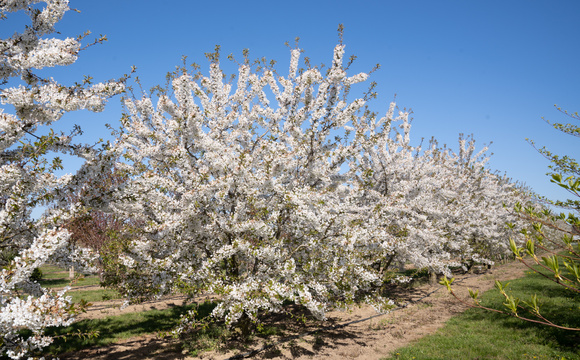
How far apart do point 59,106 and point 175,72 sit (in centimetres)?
397

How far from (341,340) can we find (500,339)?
464cm

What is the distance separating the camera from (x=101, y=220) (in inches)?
719

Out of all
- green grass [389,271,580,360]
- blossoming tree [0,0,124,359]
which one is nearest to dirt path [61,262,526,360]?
green grass [389,271,580,360]

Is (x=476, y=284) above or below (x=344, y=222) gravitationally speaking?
below

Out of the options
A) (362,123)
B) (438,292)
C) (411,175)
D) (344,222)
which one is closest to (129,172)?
(344,222)

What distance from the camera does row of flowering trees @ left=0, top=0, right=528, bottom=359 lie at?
428 cm

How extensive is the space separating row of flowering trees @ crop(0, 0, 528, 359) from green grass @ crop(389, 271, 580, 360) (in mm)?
2088

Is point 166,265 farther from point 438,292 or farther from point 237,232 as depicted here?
point 438,292

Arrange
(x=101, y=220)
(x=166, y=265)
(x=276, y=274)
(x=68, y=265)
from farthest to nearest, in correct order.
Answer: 1. (x=101, y=220)
2. (x=276, y=274)
3. (x=166, y=265)
4. (x=68, y=265)

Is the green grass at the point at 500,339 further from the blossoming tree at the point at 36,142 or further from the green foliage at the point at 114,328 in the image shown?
the blossoming tree at the point at 36,142

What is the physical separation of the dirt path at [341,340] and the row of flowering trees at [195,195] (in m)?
1.55

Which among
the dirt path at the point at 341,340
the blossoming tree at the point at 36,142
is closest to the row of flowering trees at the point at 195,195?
the blossoming tree at the point at 36,142

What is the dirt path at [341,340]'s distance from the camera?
7.78 metres

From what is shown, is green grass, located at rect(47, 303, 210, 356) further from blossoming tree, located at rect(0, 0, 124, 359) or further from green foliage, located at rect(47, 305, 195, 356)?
blossoming tree, located at rect(0, 0, 124, 359)
